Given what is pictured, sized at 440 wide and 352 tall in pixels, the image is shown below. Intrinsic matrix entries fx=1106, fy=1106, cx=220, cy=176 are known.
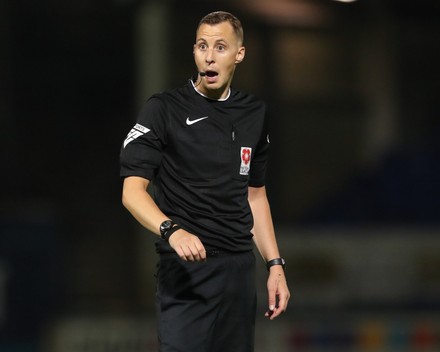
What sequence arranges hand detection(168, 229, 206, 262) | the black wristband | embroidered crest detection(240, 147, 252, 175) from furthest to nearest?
1. embroidered crest detection(240, 147, 252, 175)
2. the black wristband
3. hand detection(168, 229, 206, 262)

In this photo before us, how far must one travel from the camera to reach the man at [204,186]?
3.52 meters

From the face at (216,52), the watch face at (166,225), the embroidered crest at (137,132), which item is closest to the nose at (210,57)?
the face at (216,52)

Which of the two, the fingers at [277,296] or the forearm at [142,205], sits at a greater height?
the forearm at [142,205]

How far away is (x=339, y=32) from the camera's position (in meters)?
10.8

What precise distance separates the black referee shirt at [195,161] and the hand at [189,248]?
0.34 m

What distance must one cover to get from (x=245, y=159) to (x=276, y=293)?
1.52 ft

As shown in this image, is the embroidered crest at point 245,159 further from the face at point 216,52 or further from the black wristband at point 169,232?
the black wristband at point 169,232

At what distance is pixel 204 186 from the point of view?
3.57 meters

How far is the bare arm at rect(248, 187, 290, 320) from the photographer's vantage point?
Result: 3.73m

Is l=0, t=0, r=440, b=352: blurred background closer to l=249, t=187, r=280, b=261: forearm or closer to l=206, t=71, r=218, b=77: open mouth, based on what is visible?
l=249, t=187, r=280, b=261: forearm

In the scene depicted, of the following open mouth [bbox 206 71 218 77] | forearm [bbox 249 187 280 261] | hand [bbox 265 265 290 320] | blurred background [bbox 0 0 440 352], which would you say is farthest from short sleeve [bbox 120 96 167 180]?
blurred background [bbox 0 0 440 352]

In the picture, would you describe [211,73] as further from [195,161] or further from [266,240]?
[266,240]

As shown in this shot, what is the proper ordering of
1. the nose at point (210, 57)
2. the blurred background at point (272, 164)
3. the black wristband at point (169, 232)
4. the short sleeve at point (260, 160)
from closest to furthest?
the black wristband at point (169, 232)
the nose at point (210, 57)
the short sleeve at point (260, 160)
the blurred background at point (272, 164)

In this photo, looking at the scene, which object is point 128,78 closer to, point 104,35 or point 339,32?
point 104,35
